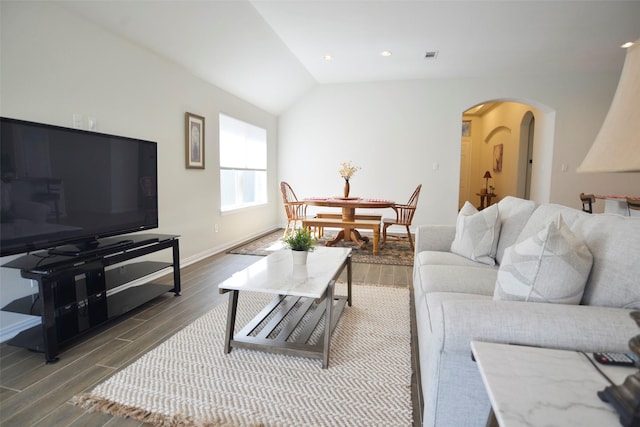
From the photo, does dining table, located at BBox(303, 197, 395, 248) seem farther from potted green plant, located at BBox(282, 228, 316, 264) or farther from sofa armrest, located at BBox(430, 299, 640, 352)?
sofa armrest, located at BBox(430, 299, 640, 352)

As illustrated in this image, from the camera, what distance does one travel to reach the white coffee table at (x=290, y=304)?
1915 millimetres

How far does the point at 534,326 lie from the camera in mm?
1099

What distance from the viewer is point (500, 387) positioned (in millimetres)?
817

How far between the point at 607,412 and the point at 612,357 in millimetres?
268

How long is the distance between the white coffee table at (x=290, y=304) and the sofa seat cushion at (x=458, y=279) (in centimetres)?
56

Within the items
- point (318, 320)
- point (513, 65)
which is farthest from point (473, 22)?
point (318, 320)

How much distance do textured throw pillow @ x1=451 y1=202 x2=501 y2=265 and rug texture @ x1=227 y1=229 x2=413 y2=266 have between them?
160cm

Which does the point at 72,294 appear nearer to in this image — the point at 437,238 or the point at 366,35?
the point at 437,238

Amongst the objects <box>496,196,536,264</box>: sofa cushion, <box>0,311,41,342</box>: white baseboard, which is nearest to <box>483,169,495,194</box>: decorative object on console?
<box>496,196,536,264</box>: sofa cushion

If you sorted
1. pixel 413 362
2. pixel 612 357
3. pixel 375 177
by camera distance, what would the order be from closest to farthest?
1. pixel 612 357
2. pixel 413 362
3. pixel 375 177

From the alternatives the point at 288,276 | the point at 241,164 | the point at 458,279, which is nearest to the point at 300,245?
the point at 288,276

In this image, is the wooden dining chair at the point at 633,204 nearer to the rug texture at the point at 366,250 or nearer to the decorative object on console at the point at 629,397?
the rug texture at the point at 366,250

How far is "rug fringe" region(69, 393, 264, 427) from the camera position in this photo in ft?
4.80

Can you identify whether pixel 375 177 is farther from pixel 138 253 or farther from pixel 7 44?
pixel 7 44
